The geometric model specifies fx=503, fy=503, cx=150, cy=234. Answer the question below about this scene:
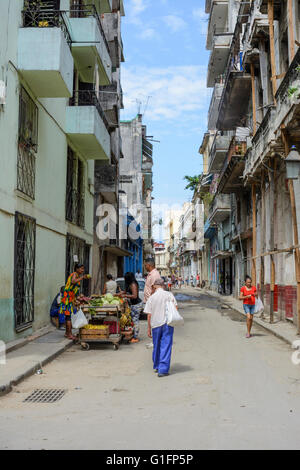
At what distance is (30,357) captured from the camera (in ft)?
30.5

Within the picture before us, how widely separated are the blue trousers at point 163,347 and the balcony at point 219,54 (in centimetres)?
2625

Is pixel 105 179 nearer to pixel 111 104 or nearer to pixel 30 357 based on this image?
pixel 111 104

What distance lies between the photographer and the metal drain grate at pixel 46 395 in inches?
263

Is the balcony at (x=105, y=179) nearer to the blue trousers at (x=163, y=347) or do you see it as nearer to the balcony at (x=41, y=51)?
the balcony at (x=41, y=51)

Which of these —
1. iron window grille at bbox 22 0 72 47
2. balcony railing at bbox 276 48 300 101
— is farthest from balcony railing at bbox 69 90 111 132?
balcony railing at bbox 276 48 300 101

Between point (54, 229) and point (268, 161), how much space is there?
802 centimetres

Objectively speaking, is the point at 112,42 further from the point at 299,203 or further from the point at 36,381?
the point at 36,381

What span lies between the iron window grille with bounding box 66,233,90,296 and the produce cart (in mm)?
5827

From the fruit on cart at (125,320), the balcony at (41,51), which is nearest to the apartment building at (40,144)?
the balcony at (41,51)

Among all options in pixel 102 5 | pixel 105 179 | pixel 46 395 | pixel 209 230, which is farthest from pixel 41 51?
pixel 209 230

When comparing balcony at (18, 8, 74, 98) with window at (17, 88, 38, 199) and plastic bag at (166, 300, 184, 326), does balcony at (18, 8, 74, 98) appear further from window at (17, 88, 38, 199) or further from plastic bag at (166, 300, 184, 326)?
plastic bag at (166, 300, 184, 326)

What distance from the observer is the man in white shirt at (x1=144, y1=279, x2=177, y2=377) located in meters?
8.13

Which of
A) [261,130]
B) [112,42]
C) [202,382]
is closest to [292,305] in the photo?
[261,130]

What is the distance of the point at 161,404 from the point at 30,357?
151 inches
